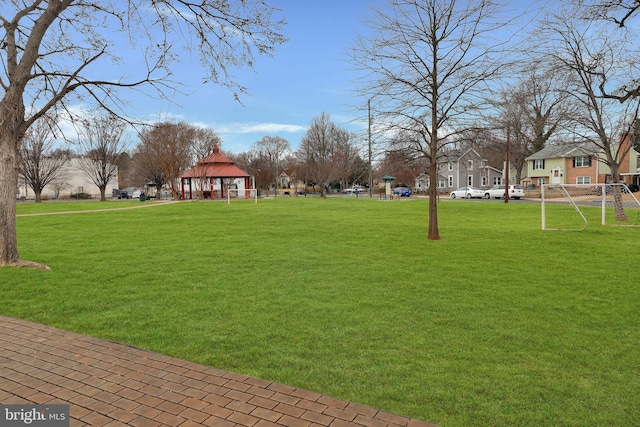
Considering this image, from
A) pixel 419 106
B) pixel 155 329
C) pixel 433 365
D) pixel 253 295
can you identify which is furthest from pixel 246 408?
pixel 419 106

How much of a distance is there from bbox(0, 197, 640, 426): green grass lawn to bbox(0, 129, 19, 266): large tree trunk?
0.78 metres

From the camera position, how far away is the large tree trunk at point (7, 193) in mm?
8141

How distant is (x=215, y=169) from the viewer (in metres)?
46.8

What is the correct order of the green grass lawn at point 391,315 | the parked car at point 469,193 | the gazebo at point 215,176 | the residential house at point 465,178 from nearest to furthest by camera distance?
the green grass lawn at point 391,315 → the gazebo at point 215,176 → the parked car at point 469,193 → the residential house at point 465,178

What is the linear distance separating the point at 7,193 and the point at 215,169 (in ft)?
129

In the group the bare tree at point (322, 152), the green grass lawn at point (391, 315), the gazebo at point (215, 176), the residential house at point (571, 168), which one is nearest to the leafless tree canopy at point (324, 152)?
the bare tree at point (322, 152)

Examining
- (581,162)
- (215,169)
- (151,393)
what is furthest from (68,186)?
(581,162)

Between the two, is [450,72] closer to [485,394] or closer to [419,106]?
[419,106]

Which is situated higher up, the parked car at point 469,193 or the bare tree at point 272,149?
the bare tree at point 272,149

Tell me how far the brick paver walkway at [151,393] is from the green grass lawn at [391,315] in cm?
22

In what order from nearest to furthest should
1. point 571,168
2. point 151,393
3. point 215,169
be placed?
point 151,393 → point 215,169 → point 571,168

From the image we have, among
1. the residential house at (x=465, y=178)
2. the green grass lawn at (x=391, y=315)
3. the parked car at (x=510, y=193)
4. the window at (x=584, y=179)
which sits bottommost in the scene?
the green grass lawn at (x=391, y=315)

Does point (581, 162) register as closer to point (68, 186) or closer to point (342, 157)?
point (342, 157)

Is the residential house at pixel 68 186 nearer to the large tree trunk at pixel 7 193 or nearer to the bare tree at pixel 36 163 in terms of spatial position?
the bare tree at pixel 36 163
